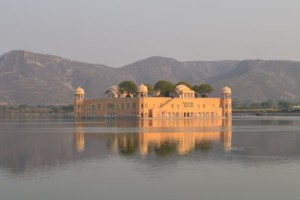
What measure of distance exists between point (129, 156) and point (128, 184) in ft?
29.1

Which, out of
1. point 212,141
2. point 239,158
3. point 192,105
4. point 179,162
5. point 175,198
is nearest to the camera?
point 175,198

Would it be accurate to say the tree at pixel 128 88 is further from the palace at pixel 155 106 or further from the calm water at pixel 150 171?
the calm water at pixel 150 171

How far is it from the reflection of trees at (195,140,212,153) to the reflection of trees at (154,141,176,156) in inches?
64.1

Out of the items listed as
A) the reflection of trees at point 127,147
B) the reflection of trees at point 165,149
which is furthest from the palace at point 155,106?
the reflection of trees at point 165,149

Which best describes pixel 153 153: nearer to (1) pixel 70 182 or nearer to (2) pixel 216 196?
(1) pixel 70 182

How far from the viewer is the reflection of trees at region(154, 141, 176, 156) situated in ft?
99.7

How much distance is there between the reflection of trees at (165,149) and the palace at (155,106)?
A: 67.3 metres

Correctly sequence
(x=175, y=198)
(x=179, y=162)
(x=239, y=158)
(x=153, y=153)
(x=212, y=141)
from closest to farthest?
(x=175, y=198)
(x=179, y=162)
(x=239, y=158)
(x=153, y=153)
(x=212, y=141)

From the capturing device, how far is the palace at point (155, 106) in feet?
340

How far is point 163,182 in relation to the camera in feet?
68.1

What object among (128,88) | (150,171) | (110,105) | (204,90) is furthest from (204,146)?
(204,90)

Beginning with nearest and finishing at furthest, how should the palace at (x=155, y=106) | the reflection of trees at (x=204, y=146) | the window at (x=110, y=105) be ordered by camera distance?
the reflection of trees at (x=204, y=146)
the palace at (x=155, y=106)
the window at (x=110, y=105)

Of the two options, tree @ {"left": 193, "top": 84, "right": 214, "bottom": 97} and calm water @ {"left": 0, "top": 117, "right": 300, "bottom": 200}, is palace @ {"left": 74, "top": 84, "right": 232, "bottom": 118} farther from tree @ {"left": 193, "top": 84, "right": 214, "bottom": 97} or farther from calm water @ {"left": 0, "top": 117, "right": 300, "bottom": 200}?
calm water @ {"left": 0, "top": 117, "right": 300, "bottom": 200}

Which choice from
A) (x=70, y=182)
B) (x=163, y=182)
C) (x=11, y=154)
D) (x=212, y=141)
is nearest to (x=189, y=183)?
(x=163, y=182)
